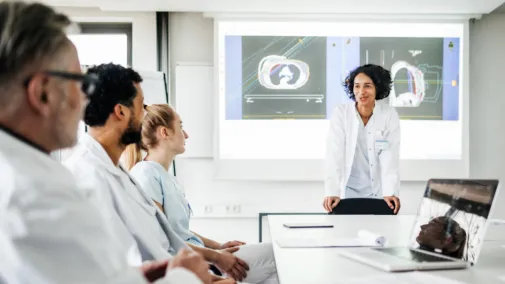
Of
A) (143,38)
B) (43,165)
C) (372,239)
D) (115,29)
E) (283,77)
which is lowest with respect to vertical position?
(372,239)

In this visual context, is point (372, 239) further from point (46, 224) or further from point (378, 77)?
point (378, 77)

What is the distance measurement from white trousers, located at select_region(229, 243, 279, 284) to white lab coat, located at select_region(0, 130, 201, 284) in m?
1.53

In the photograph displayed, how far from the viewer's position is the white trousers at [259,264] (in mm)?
2232

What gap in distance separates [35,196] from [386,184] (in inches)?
105

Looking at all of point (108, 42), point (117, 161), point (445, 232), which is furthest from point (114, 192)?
point (108, 42)

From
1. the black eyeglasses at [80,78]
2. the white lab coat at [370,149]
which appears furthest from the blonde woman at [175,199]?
the black eyeglasses at [80,78]

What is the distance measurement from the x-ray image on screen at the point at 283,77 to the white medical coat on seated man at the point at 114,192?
2.95 metres

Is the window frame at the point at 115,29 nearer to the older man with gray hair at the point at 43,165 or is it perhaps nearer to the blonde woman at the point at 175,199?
the blonde woman at the point at 175,199

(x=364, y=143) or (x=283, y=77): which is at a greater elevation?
(x=283, y=77)

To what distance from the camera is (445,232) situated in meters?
1.49

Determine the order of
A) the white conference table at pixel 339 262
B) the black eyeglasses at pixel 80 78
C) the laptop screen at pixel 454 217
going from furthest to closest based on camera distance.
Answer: the laptop screen at pixel 454 217 → the white conference table at pixel 339 262 → the black eyeglasses at pixel 80 78

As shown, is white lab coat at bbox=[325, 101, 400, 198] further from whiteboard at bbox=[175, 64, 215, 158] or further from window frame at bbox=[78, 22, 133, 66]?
window frame at bbox=[78, 22, 133, 66]

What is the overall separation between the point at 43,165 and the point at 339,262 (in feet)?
3.17

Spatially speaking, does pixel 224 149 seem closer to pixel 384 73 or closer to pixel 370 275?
pixel 384 73
